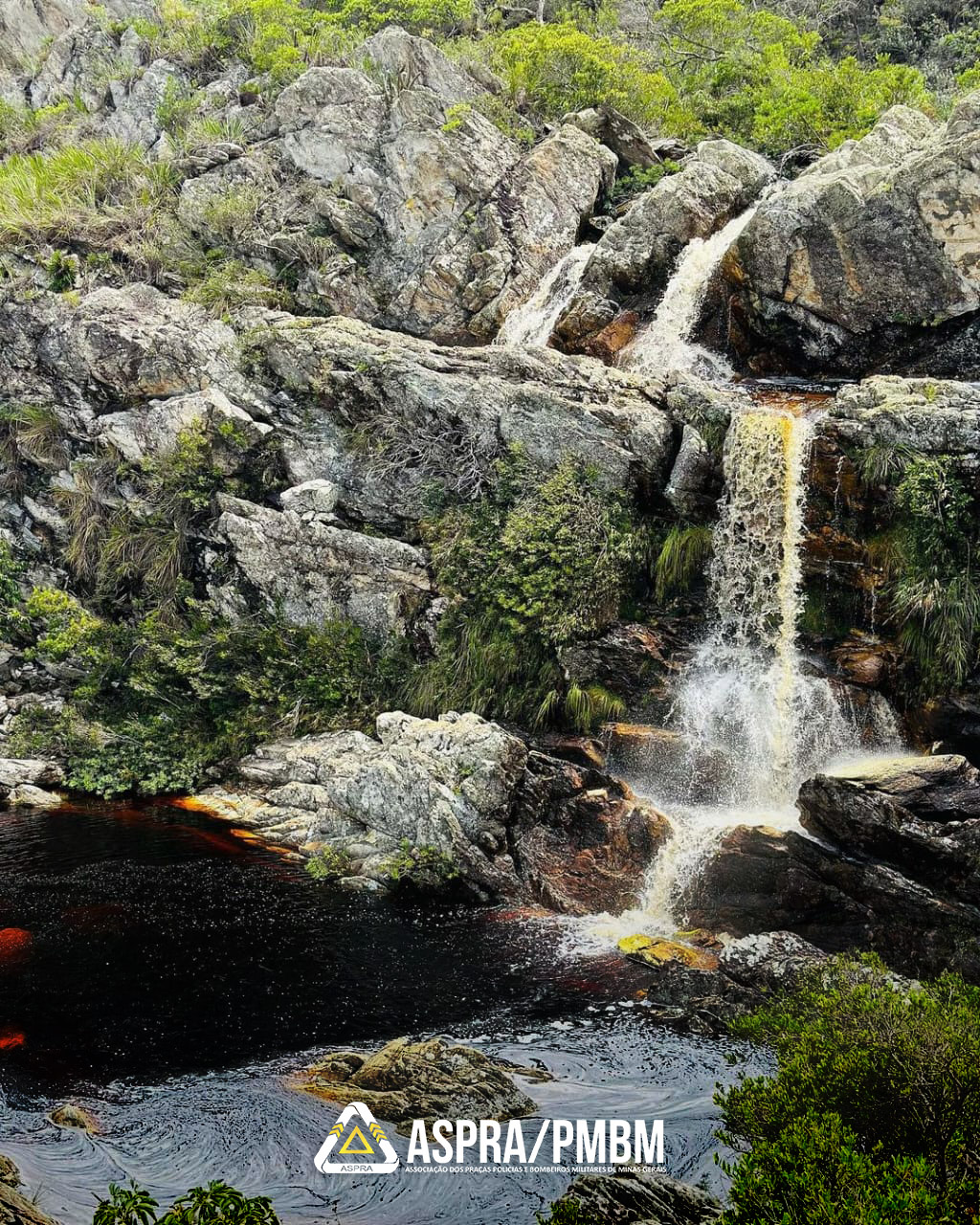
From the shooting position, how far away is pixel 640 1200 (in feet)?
18.4

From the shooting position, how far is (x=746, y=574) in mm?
14617

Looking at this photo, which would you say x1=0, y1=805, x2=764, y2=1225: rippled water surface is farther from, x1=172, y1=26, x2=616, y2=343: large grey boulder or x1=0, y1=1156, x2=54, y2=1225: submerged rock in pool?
x1=172, y1=26, x2=616, y2=343: large grey boulder

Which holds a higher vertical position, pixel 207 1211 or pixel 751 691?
pixel 751 691

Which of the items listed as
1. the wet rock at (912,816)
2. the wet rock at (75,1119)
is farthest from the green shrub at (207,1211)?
the wet rock at (912,816)

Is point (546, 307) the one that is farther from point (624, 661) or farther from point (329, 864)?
point (329, 864)

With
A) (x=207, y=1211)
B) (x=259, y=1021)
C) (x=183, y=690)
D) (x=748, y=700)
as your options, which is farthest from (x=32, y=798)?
(x=748, y=700)

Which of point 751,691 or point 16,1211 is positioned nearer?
point 16,1211

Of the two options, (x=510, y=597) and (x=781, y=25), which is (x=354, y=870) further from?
(x=781, y=25)

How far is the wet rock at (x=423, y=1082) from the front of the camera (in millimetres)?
7289

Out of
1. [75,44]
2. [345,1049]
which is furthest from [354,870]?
[75,44]

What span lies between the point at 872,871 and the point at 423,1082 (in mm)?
6382

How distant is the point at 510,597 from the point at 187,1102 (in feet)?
32.5

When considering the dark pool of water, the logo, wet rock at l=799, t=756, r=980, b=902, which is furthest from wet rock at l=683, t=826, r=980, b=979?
the logo

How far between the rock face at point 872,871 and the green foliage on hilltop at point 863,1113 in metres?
2.56
